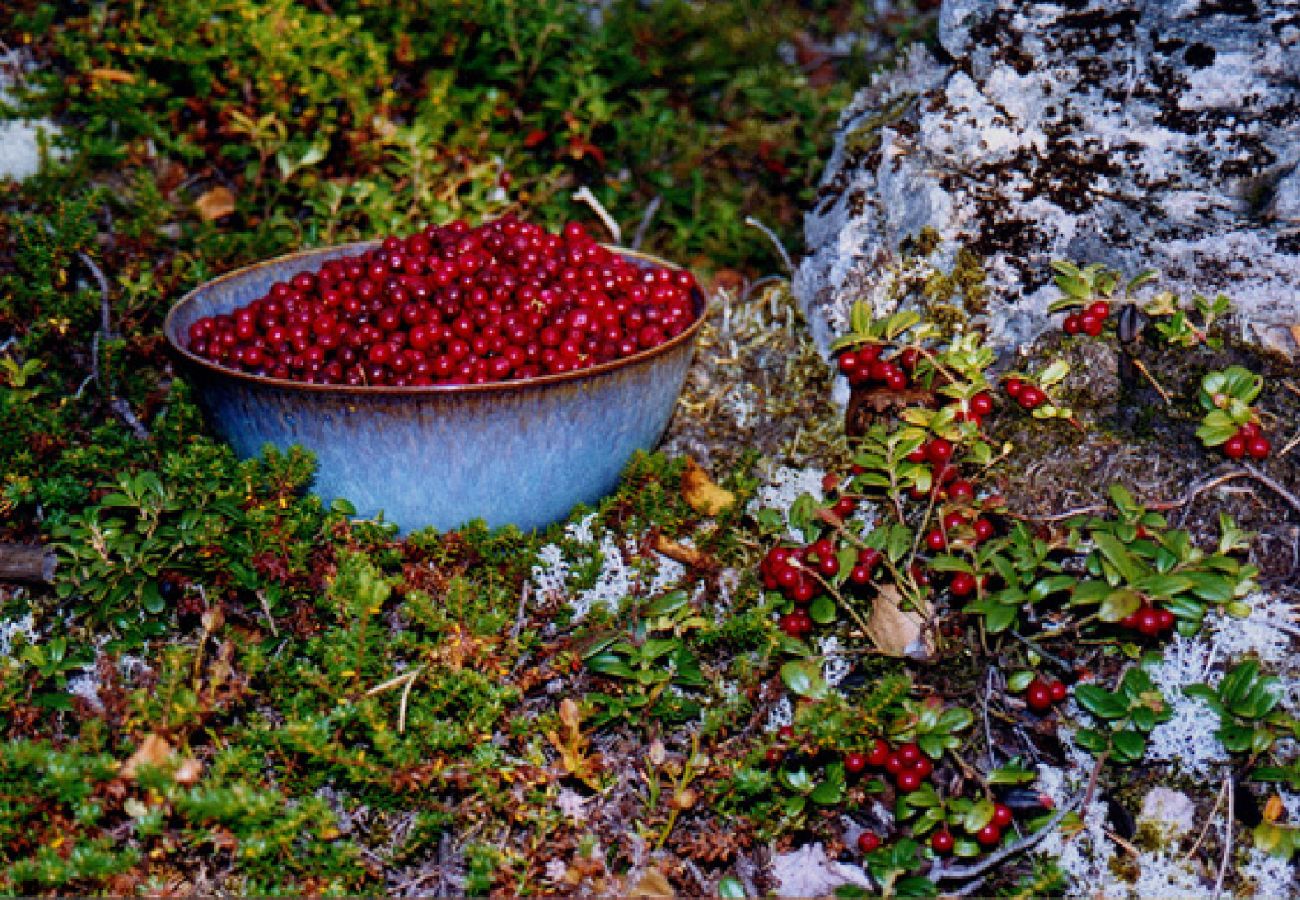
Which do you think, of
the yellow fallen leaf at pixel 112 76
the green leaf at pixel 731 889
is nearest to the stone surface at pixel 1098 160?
the green leaf at pixel 731 889

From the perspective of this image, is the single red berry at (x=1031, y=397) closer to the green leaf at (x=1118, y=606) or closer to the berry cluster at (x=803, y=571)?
the berry cluster at (x=803, y=571)

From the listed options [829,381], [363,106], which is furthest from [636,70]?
[829,381]

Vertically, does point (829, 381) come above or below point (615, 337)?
below

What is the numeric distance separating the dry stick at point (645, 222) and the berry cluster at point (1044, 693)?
2.58m

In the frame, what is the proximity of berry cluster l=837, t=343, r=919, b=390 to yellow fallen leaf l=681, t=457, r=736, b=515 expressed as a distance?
1.57ft

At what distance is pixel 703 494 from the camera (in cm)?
351

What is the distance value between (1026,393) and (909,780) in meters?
1.07

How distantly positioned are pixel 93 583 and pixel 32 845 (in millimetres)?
628

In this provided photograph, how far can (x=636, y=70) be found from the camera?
5.23 metres

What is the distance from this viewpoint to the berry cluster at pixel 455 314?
10.2ft

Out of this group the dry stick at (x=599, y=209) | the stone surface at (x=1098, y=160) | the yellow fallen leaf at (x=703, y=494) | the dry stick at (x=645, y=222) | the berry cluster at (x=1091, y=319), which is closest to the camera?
the berry cluster at (x=1091, y=319)

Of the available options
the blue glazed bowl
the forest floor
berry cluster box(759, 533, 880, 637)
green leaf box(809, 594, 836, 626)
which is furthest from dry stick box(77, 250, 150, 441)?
green leaf box(809, 594, 836, 626)

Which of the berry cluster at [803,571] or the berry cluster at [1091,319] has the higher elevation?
the berry cluster at [1091,319]

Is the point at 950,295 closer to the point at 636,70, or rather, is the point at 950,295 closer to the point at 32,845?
the point at 636,70
